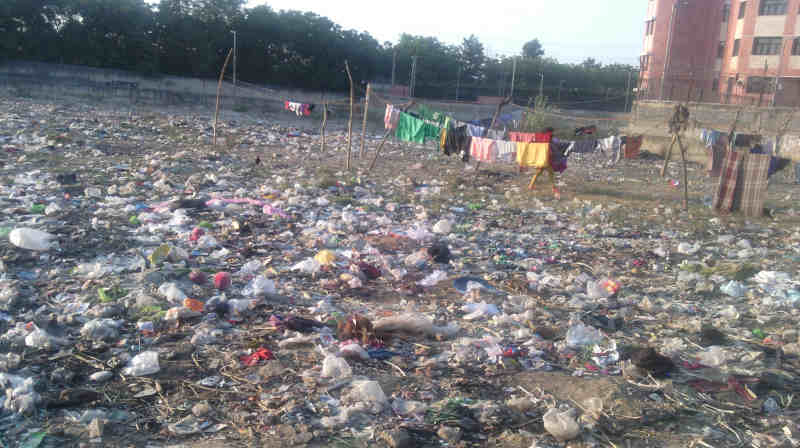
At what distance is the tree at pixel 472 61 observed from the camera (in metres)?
27.9

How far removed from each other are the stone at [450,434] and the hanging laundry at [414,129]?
8.40 metres

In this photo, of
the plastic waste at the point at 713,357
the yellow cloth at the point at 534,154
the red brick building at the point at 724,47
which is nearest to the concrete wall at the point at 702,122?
the red brick building at the point at 724,47

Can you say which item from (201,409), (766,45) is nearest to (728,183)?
(201,409)

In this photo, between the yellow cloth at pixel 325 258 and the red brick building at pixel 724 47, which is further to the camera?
the red brick building at pixel 724 47

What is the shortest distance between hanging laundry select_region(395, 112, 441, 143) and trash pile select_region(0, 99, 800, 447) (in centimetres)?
276

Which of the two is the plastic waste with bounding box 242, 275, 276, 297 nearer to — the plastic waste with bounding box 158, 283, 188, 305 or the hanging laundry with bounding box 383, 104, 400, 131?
the plastic waste with bounding box 158, 283, 188, 305

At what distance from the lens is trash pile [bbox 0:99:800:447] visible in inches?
108

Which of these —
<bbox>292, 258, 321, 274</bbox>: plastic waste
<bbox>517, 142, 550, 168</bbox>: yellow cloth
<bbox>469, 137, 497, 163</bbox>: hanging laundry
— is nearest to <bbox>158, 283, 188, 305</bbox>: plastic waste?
<bbox>292, 258, 321, 274</bbox>: plastic waste

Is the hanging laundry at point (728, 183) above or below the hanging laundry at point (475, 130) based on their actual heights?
below

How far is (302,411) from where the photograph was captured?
2756 mm

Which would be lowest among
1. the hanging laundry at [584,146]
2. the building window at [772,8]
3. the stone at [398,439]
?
the stone at [398,439]

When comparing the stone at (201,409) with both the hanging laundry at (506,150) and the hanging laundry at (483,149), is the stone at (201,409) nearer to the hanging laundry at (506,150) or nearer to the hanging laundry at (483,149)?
the hanging laundry at (506,150)

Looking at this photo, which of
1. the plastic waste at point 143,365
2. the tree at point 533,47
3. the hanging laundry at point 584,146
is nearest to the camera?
the plastic waste at point 143,365

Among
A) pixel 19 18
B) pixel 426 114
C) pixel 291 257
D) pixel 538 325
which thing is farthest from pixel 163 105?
pixel 538 325
